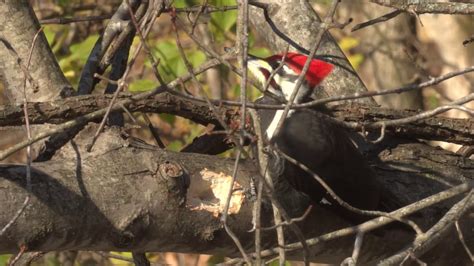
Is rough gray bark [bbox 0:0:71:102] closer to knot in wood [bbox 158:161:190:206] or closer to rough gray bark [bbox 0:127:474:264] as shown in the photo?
rough gray bark [bbox 0:127:474:264]

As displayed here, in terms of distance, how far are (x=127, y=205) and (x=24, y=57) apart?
809 millimetres

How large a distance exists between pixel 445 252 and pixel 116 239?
112 centimetres

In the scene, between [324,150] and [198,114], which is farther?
[324,150]

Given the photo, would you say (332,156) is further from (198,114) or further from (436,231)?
(436,231)

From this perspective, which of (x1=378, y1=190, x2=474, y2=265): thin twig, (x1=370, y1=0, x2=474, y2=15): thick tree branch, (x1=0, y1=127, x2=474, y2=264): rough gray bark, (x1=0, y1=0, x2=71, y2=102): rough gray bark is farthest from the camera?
(x1=0, y1=0, x2=71, y2=102): rough gray bark

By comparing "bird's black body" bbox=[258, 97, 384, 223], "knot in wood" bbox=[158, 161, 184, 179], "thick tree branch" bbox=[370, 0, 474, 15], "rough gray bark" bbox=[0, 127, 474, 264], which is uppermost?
"thick tree branch" bbox=[370, 0, 474, 15]

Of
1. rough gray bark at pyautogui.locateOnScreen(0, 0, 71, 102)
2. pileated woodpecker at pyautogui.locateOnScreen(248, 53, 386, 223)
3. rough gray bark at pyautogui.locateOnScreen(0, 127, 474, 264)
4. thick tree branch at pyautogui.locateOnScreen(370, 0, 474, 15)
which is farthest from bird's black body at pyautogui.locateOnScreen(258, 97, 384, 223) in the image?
rough gray bark at pyautogui.locateOnScreen(0, 0, 71, 102)

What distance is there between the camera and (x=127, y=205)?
2.63 metres

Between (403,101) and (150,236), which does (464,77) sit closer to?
(403,101)

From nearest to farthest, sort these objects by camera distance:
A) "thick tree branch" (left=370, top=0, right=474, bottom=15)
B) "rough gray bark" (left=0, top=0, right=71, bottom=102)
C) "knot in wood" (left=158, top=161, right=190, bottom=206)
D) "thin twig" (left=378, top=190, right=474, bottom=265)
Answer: "thin twig" (left=378, top=190, right=474, bottom=265) → "knot in wood" (left=158, top=161, right=190, bottom=206) → "thick tree branch" (left=370, top=0, right=474, bottom=15) → "rough gray bark" (left=0, top=0, right=71, bottom=102)

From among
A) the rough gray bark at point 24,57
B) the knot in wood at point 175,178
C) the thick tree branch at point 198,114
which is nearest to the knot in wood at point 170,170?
the knot in wood at point 175,178

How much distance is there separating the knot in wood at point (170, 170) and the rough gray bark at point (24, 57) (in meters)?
0.61

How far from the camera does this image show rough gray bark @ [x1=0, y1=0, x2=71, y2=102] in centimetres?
318

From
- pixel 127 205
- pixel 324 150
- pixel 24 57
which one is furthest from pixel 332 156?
pixel 24 57
